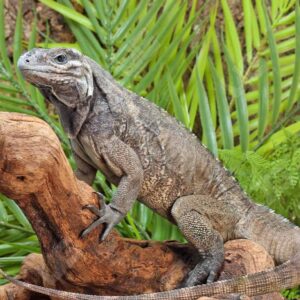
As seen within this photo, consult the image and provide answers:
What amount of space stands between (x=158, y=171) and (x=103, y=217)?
43 centimetres

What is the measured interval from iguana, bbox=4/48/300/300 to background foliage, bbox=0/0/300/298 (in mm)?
590

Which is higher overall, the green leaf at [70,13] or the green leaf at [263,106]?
the green leaf at [70,13]

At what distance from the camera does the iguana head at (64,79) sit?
96.7 inches

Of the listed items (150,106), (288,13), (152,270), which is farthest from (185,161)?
(288,13)

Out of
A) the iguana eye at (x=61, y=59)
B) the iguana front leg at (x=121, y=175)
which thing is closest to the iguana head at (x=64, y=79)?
the iguana eye at (x=61, y=59)

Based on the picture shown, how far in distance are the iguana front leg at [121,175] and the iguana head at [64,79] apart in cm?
17

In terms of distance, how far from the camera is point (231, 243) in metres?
2.80

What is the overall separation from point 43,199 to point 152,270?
642 millimetres

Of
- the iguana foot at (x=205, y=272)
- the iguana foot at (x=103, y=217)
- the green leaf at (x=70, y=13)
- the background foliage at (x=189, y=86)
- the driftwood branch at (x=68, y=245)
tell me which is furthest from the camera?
the green leaf at (x=70, y=13)

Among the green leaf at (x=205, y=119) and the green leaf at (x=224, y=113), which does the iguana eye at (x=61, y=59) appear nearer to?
the green leaf at (x=205, y=119)

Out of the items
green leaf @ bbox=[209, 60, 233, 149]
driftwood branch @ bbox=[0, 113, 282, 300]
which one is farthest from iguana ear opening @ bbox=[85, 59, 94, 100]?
green leaf @ bbox=[209, 60, 233, 149]

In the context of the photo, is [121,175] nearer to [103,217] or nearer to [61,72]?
[103,217]

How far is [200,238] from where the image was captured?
8.79 ft

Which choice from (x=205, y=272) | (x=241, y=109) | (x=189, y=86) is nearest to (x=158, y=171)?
(x=205, y=272)
